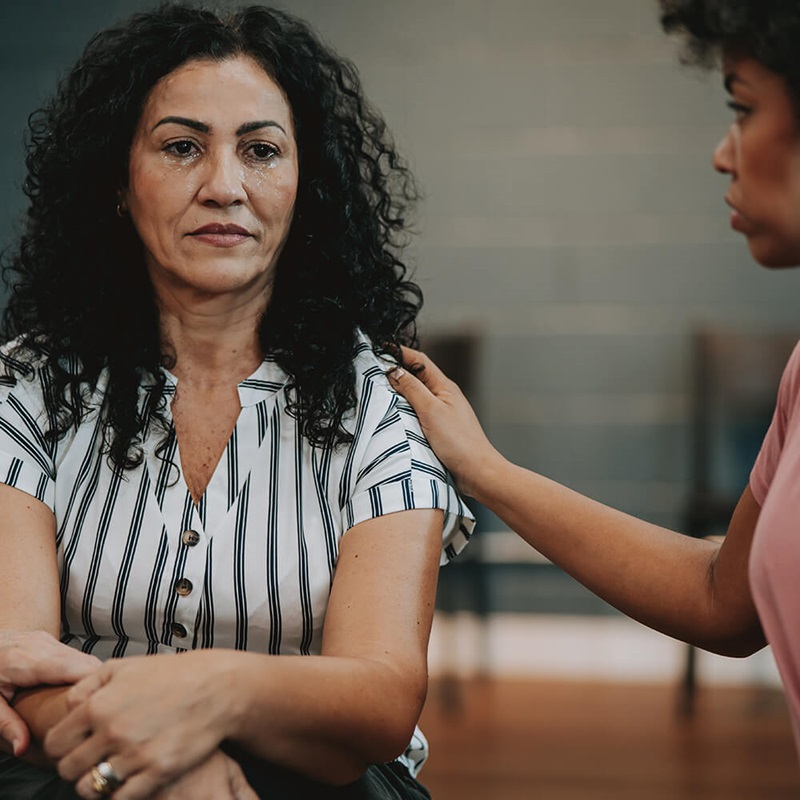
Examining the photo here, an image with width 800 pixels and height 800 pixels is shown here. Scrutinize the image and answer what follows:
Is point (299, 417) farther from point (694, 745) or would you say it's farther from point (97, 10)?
point (97, 10)

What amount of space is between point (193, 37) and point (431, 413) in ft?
1.90

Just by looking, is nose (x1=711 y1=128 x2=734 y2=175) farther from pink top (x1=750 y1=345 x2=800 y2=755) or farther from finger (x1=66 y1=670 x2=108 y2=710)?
finger (x1=66 y1=670 x2=108 y2=710)

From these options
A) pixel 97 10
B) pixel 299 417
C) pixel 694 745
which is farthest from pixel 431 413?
pixel 97 10

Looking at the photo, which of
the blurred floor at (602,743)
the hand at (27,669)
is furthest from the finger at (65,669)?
the blurred floor at (602,743)

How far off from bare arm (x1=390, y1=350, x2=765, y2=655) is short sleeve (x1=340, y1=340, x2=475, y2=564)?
0.11 feet

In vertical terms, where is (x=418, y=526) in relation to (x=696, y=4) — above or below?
below

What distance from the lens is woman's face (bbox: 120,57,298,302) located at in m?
1.52

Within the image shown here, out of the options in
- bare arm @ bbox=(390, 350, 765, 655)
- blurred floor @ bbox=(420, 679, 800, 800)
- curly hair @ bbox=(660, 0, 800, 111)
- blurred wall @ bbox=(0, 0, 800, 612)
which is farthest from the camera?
blurred wall @ bbox=(0, 0, 800, 612)

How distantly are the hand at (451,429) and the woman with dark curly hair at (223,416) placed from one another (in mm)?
22

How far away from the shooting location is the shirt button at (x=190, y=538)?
144cm

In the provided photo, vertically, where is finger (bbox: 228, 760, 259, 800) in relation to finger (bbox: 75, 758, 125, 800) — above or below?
below

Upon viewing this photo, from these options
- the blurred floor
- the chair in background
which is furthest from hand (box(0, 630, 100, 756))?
the chair in background

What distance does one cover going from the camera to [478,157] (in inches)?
162

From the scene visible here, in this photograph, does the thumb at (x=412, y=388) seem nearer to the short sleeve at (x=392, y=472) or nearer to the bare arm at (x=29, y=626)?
the short sleeve at (x=392, y=472)
